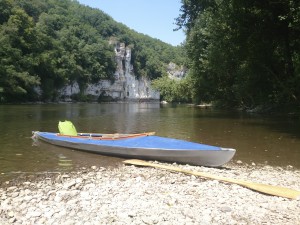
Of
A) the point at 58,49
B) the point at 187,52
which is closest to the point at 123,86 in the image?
the point at 58,49

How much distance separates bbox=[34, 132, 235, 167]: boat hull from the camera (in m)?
9.81

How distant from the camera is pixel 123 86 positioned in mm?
130500

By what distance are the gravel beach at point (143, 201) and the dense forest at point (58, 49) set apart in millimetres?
58845

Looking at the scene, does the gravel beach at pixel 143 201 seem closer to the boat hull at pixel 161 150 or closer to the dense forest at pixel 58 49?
the boat hull at pixel 161 150

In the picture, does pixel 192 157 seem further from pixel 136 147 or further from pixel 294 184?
pixel 294 184

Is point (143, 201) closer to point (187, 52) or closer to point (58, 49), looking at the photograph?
point (187, 52)

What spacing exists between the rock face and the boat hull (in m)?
95.2

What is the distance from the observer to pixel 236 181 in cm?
773

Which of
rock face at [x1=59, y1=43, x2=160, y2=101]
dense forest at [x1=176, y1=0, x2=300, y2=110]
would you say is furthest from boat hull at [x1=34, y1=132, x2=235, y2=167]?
rock face at [x1=59, y1=43, x2=160, y2=101]

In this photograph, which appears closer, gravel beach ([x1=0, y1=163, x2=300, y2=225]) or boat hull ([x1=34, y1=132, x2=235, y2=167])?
gravel beach ([x1=0, y1=163, x2=300, y2=225])

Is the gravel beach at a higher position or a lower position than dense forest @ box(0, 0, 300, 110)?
lower

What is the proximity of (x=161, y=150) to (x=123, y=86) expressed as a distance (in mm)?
121037

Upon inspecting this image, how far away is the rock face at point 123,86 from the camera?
118062 mm

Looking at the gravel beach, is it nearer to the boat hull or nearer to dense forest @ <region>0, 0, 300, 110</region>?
the boat hull
